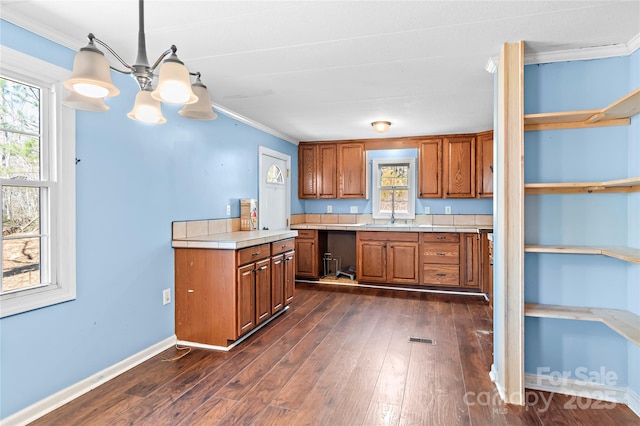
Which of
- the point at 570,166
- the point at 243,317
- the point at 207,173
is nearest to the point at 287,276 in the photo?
the point at 243,317

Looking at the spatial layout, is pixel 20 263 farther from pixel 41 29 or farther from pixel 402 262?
pixel 402 262

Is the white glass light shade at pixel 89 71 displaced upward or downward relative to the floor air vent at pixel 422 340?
upward

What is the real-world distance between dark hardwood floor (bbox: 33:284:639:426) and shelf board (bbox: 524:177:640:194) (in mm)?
1296

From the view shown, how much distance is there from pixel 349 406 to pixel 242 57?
2.37 m

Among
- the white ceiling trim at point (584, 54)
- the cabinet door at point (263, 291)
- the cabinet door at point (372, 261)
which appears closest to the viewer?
the white ceiling trim at point (584, 54)

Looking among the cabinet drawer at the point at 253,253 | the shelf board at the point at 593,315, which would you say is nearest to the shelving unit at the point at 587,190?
the shelf board at the point at 593,315

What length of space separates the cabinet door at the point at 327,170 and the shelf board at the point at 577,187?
12.1 ft

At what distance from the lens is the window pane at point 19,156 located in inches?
76.9

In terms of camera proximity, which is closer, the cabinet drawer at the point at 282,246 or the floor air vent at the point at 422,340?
the floor air vent at the point at 422,340

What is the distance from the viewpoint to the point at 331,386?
2.36 metres

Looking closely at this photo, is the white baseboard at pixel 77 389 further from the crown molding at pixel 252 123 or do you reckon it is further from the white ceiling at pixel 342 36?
the crown molding at pixel 252 123

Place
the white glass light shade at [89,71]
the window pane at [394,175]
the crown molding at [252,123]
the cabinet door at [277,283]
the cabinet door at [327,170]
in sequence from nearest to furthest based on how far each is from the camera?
the white glass light shade at [89,71]
the cabinet door at [277,283]
the crown molding at [252,123]
the window pane at [394,175]
the cabinet door at [327,170]

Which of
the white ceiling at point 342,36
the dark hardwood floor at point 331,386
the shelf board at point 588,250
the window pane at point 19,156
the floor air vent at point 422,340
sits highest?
the white ceiling at point 342,36

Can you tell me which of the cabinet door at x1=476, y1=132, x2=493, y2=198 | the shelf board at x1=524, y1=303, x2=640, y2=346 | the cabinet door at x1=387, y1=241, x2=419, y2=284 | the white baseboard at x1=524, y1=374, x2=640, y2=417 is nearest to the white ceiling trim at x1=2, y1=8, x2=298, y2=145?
the shelf board at x1=524, y1=303, x2=640, y2=346
